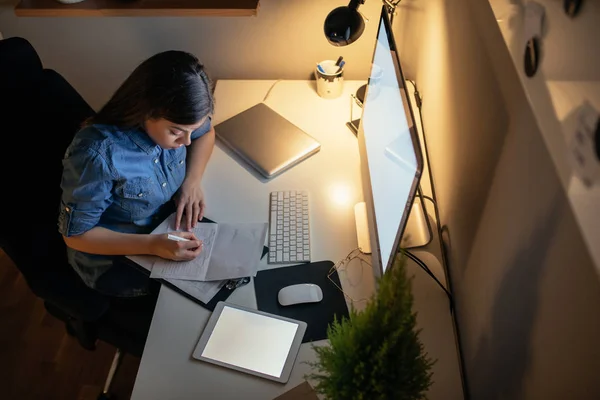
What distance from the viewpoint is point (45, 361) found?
1734 millimetres

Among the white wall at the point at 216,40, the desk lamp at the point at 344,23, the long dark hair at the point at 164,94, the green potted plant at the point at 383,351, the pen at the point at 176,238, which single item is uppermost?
the white wall at the point at 216,40

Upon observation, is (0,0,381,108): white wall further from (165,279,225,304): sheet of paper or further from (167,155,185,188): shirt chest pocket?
(165,279,225,304): sheet of paper

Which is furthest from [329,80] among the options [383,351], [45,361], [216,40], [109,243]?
[45,361]

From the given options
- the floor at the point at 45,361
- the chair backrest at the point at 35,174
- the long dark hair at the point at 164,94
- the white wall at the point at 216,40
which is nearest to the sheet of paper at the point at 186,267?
the chair backrest at the point at 35,174

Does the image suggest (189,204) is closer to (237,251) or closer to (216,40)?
(237,251)

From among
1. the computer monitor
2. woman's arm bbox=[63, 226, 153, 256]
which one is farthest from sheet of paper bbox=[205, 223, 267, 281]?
the computer monitor

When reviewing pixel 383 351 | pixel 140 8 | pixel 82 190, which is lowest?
pixel 383 351

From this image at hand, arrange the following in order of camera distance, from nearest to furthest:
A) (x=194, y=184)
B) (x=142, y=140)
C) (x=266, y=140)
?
(x=142, y=140), (x=194, y=184), (x=266, y=140)

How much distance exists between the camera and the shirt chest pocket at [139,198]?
122cm

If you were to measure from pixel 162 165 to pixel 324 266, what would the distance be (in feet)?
1.63

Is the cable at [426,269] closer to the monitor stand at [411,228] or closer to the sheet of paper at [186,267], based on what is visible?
the monitor stand at [411,228]

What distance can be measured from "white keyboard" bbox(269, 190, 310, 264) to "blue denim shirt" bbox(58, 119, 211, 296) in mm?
288

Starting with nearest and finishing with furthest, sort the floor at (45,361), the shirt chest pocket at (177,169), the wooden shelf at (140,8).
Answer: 1. the shirt chest pocket at (177,169)
2. the wooden shelf at (140,8)
3. the floor at (45,361)

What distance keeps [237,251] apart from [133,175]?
31 cm
